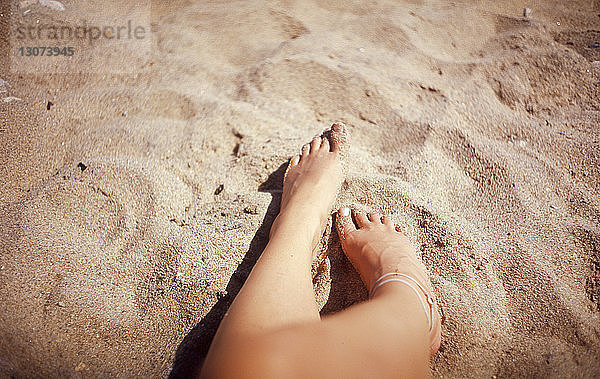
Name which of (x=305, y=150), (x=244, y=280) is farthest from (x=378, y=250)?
(x=305, y=150)

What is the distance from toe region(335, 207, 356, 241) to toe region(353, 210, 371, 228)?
1.0 inches

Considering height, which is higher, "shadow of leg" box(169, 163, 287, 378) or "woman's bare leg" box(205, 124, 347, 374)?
"woman's bare leg" box(205, 124, 347, 374)

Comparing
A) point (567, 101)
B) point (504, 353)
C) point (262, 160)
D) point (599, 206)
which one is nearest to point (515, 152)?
point (599, 206)

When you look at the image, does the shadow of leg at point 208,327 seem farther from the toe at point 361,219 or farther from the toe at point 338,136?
the toe at point 338,136

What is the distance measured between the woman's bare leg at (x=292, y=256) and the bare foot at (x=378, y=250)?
0.37ft

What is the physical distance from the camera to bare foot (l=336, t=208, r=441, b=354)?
109cm

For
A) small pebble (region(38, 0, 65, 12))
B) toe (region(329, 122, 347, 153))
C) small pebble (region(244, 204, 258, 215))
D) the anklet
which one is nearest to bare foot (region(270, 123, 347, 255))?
toe (region(329, 122, 347, 153))

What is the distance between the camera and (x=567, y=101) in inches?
63.1

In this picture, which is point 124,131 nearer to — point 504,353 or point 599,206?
point 504,353

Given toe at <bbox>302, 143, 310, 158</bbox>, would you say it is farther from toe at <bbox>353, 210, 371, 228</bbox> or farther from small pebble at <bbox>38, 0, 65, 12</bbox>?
small pebble at <bbox>38, 0, 65, 12</bbox>

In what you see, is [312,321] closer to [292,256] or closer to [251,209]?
[292,256]

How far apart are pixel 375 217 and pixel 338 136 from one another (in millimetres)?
398

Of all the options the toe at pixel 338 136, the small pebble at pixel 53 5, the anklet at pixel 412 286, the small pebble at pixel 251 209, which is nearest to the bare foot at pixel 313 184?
the toe at pixel 338 136

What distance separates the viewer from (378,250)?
1.17 m
